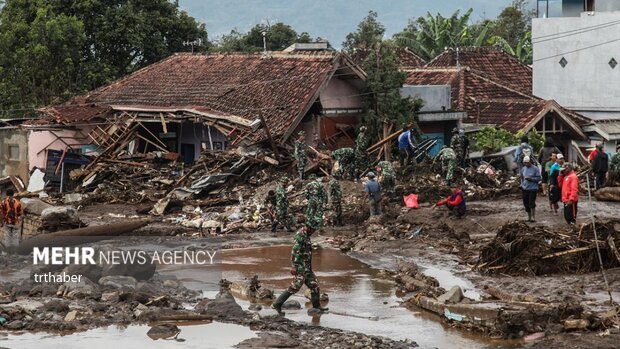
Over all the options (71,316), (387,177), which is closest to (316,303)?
(71,316)

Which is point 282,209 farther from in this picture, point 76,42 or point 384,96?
point 76,42

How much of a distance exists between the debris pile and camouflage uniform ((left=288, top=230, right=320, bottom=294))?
4227mm

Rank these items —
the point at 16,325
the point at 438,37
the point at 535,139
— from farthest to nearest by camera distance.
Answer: the point at 438,37
the point at 535,139
the point at 16,325

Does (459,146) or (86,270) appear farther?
(459,146)

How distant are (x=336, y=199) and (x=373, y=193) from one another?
83 cm

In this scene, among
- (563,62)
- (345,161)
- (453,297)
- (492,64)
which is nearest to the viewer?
(453,297)

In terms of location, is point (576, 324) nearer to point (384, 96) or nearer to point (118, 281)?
point (118, 281)

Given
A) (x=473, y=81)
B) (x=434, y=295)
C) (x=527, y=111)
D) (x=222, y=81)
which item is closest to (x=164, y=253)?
(x=434, y=295)

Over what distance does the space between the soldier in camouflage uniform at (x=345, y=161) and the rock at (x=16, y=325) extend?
13.5 metres

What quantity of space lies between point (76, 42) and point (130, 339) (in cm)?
2926

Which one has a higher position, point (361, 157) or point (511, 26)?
point (511, 26)

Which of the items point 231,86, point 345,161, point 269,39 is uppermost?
point 269,39

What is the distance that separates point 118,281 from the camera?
20.1 m

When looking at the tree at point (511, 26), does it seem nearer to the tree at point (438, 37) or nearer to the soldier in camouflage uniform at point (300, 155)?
the tree at point (438, 37)
